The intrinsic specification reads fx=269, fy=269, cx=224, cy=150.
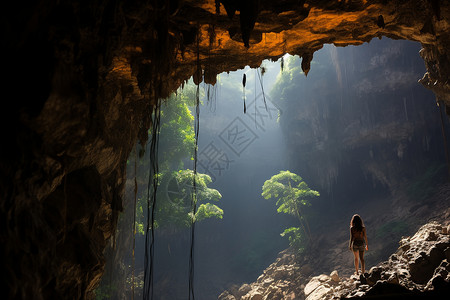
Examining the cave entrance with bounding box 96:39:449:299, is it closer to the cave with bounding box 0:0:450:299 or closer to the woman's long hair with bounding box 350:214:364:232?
the cave with bounding box 0:0:450:299

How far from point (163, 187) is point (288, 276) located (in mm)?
8741

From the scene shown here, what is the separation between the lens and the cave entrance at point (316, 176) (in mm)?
16016

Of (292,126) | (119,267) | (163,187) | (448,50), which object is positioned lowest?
(119,267)

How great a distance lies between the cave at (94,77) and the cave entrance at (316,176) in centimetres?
586

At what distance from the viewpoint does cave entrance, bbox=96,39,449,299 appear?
52.5ft

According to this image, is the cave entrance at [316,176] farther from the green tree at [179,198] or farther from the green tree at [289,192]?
the green tree at [289,192]

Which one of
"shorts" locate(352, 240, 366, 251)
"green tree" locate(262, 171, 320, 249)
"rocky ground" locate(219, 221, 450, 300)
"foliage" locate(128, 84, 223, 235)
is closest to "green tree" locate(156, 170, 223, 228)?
"foliage" locate(128, 84, 223, 235)

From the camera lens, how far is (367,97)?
2405 centimetres

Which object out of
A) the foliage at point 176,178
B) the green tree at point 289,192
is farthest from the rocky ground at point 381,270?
the foliage at point 176,178

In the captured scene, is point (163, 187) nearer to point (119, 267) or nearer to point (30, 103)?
point (119, 267)

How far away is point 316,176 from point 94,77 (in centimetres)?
2676

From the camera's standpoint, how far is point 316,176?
2800 cm

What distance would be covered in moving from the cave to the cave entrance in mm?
5856

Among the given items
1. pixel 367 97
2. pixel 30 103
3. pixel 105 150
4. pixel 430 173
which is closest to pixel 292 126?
pixel 367 97
